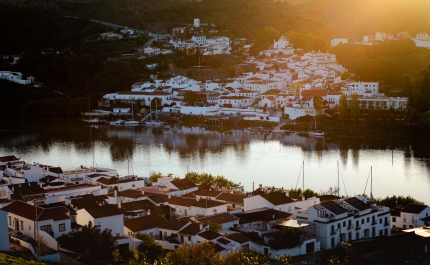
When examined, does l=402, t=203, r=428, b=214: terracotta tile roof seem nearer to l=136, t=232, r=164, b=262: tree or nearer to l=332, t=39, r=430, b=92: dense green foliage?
l=136, t=232, r=164, b=262: tree

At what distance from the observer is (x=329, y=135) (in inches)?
802

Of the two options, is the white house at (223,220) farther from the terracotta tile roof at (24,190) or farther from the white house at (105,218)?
the terracotta tile roof at (24,190)

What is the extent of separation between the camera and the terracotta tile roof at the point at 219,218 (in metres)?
9.46

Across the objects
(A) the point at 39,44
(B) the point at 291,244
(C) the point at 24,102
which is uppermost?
(A) the point at 39,44

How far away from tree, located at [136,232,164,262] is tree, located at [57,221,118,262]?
0.36m

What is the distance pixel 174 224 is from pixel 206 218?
1.96 ft

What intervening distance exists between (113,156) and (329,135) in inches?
260

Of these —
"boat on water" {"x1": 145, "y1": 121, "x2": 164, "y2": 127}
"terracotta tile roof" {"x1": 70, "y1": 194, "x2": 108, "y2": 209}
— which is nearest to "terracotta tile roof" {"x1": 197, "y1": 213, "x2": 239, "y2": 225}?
"terracotta tile roof" {"x1": 70, "y1": 194, "x2": 108, "y2": 209}

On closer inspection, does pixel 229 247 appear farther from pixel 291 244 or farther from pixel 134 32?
pixel 134 32

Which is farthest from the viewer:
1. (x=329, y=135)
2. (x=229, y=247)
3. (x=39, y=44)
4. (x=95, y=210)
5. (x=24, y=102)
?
Answer: (x=39, y=44)

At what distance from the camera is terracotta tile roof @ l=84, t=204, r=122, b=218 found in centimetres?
910

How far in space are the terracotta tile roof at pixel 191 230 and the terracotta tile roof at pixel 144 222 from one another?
0.52 metres

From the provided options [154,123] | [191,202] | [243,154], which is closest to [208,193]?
[191,202]

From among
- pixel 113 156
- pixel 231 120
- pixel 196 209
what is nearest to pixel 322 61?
pixel 231 120
